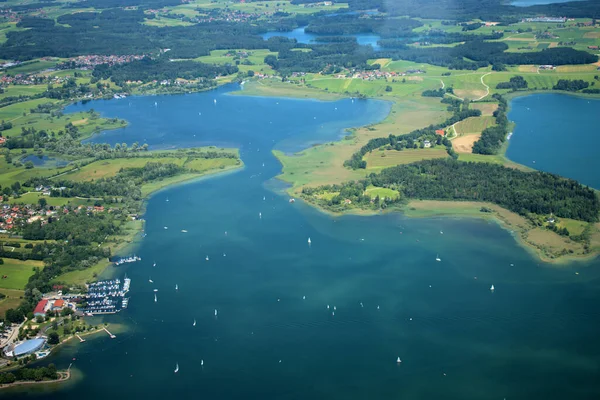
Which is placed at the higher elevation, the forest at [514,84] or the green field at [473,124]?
the forest at [514,84]

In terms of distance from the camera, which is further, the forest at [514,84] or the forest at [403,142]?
the forest at [514,84]

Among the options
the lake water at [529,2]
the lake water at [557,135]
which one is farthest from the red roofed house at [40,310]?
the lake water at [529,2]

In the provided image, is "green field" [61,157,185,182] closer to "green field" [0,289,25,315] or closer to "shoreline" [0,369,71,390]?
"green field" [0,289,25,315]

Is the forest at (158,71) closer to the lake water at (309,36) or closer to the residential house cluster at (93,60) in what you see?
the residential house cluster at (93,60)

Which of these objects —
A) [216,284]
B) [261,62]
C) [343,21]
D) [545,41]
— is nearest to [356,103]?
[261,62]

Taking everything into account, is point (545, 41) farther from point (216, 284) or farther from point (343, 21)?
point (216, 284)
